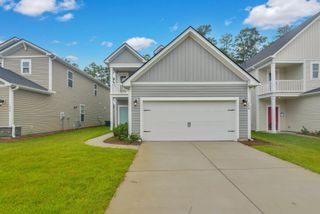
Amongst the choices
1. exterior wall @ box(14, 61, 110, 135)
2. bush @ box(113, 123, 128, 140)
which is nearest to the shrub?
bush @ box(113, 123, 128, 140)

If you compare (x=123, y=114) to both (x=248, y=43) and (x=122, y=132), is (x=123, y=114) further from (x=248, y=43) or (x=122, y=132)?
(x=248, y=43)

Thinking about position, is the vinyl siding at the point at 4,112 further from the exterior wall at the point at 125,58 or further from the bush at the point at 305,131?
the bush at the point at 305,131

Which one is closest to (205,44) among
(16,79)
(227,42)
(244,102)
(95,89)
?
(244,102)

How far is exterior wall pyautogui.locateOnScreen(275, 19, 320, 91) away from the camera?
1830 centimetres

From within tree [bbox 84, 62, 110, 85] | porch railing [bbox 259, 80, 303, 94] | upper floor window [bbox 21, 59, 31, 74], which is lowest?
porch railing [bbox 259, 80, 303, 94]

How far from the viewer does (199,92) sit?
12.7 metres

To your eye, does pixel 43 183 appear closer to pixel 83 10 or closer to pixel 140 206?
pixel 140 206

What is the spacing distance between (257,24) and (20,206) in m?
42.0

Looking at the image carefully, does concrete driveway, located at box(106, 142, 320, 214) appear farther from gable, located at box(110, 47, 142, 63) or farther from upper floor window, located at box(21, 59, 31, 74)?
upper floor window, located at box(21, 59, 31, 74)

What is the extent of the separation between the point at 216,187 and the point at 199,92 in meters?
7.98

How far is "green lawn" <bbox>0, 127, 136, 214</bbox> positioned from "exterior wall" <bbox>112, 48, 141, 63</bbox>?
1258cm

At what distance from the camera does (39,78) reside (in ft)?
59.6

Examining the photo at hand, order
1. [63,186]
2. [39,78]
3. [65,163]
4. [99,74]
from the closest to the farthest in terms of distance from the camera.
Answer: [63,186] → [65,163] → [39,78] → [99,74]

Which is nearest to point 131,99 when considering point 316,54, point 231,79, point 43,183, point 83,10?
point 231,79
